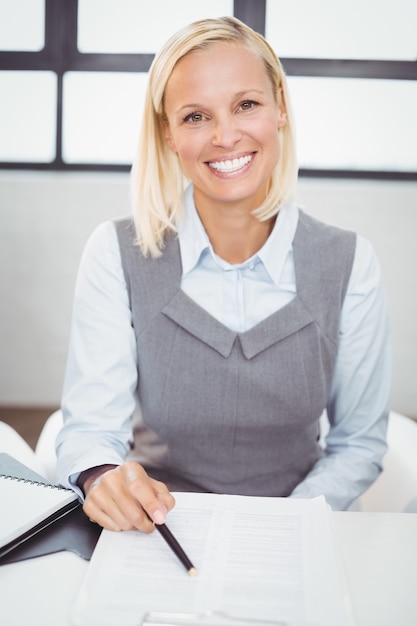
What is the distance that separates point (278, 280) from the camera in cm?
138

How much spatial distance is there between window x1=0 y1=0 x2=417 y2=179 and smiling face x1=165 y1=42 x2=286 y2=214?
188 cm

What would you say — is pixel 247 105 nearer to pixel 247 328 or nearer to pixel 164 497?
pixel 247 328

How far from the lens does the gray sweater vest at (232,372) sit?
4.33 ft

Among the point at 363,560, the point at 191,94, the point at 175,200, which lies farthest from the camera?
the point at 175,200

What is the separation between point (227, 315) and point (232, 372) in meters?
0.11

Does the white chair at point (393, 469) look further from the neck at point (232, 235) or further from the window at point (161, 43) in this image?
the window at point (161, 43)

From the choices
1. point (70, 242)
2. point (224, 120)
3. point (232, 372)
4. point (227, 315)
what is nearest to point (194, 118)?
point (224, 120)

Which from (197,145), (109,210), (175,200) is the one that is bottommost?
(109,210)

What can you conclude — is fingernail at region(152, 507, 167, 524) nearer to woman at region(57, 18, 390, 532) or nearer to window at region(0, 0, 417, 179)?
woman at region(57, 18, 390, 532)

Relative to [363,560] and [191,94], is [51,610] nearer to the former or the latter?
[363,560]

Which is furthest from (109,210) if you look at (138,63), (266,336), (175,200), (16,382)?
(266,336)

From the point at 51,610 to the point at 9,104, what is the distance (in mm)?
2884

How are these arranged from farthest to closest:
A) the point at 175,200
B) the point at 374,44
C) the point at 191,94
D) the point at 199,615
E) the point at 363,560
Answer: the point at 374,44
the point at 175,200
the point at 191,94
the point at 363,560
the point at 199,615

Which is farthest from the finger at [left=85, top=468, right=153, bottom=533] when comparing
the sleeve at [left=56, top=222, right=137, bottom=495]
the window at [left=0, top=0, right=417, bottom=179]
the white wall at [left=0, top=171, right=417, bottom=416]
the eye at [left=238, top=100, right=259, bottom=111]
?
the window at [left=0, top=0, right=417, bottom=179]
